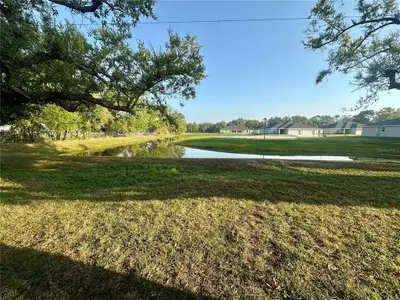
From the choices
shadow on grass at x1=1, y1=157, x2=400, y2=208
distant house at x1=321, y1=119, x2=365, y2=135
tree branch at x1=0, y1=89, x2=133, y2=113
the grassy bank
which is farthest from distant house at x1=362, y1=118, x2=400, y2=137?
the grassy bank

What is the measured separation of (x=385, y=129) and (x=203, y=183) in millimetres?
48356

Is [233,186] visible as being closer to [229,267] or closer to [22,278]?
[229,267]

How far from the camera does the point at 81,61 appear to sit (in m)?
6.77

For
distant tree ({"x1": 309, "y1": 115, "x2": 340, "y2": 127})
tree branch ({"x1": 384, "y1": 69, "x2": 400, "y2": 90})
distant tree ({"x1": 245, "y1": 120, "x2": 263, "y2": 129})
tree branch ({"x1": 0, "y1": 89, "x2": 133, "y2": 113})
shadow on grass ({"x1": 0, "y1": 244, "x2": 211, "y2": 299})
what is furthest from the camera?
distant tree ({"x1": 309, "y1": 115, "x2": 340, "y2": 127})

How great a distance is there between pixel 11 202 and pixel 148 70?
582cm

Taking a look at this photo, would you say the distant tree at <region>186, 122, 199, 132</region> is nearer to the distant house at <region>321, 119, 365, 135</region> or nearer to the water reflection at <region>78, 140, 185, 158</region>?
the distant house at <region>321, 119, 365, 135</region>

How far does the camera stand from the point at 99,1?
4.75m

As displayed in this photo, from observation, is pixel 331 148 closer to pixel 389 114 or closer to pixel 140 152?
pixel 140 152

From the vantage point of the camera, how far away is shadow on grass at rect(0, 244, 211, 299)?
6.14 ft

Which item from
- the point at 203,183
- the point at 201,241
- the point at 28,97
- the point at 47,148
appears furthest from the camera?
the point at 47,148

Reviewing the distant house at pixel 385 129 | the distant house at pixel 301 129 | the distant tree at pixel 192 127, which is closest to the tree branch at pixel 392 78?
the distant house at pixel 385 129

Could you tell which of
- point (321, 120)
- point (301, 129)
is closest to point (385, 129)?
point (301, 129)

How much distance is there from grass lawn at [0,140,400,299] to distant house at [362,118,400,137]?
141 feet

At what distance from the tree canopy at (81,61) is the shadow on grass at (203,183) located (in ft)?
9.20
